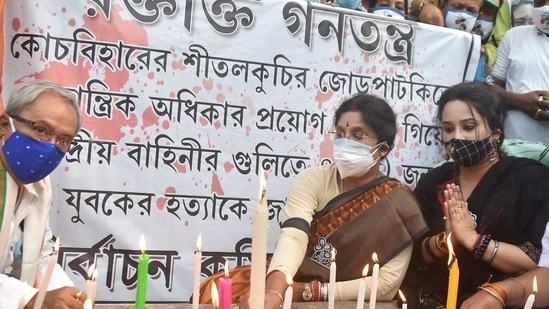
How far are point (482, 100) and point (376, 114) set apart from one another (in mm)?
525

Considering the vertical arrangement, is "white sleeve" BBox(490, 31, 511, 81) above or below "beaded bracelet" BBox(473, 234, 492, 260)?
above

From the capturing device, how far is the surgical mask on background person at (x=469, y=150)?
8.79ft

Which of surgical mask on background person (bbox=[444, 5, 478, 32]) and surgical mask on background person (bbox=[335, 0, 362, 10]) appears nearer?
surgical mask on background person (bbox=[335, 0, 362, 10])

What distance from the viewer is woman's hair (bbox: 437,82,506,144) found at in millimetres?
2760

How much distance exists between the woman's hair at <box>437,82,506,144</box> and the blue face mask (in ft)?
6.30

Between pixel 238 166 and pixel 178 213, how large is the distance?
1.46 feet

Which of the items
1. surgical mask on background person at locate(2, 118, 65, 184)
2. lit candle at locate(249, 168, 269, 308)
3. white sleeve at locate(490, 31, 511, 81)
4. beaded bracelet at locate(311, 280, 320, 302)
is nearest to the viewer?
lit candle at locate(249, 168, 269, 308)

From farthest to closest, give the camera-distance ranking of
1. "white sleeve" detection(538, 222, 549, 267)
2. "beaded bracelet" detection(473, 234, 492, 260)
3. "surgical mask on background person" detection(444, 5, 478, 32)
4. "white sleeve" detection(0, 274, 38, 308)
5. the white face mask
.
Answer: "surgical mask on background person" detection(444, 5, 478, 32) → the white face mask → "beaded bracelet" detection(473, 234, 492, 260) → "white sleeve" detection(538, 222, 549, 267) → "white sleeve" detection(0, 274, 38, 308)

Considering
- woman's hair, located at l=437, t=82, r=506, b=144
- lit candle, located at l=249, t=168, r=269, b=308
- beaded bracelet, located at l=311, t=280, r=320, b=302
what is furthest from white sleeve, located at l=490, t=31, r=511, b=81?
lit candle, located at l=249, t=168, r=269, b=308

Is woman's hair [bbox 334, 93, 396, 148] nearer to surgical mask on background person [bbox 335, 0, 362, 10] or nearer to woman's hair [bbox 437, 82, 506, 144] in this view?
woman's hair [bbox 437, 82, 506, 144]

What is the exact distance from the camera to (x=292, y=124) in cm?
342

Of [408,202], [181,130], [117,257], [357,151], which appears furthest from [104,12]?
[408,202]

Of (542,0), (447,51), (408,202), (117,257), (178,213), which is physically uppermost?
(542,0)

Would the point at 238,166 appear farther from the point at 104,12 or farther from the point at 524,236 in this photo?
the point at 524,236
